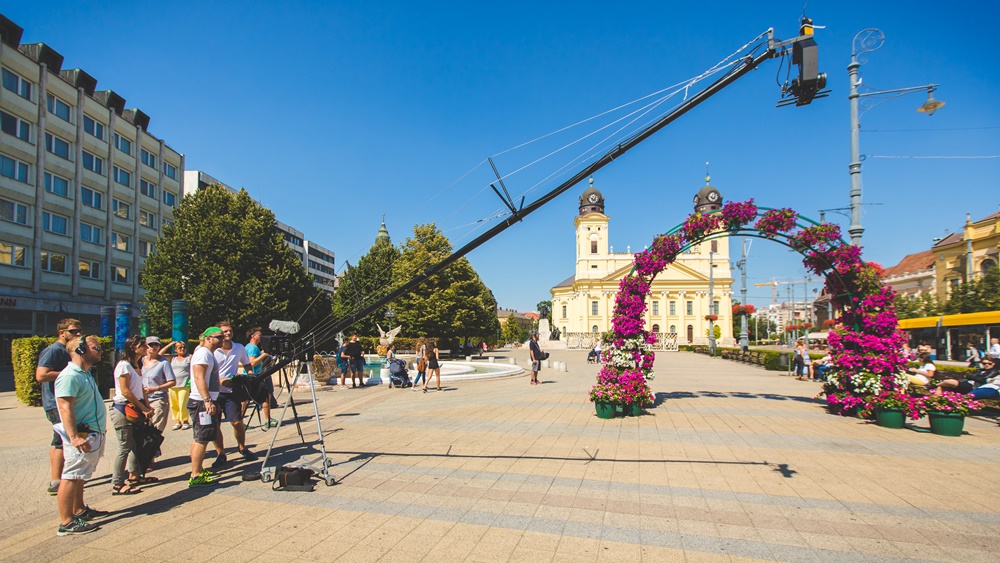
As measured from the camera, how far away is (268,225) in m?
32.3

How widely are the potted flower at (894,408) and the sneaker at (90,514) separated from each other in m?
13.1

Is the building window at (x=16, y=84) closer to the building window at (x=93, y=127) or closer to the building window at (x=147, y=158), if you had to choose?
the building window at (x=93, y=127)

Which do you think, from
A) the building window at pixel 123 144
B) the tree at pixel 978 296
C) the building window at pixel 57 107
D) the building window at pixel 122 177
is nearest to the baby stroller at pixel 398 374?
the building window at pixel 57 107

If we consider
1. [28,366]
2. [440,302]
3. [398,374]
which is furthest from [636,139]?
[440,302]

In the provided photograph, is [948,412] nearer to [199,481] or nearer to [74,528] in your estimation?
[199,481]

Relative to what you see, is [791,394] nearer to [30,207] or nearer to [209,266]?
[209,266]

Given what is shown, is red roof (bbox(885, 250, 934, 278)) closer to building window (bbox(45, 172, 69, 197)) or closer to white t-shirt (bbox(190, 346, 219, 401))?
white t-shirt (bbox(190, 346, 219, 401))

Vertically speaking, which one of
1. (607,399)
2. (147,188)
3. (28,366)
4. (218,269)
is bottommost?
(607,399)

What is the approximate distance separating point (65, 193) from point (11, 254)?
615cm

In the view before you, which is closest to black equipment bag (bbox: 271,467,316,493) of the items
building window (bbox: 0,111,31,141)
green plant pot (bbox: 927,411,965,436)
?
green plant pot (bbox: 927,411,965,436)

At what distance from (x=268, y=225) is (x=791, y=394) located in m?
29.0

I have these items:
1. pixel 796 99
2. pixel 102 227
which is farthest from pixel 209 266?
pixel 796 99

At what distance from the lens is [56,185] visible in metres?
34.7

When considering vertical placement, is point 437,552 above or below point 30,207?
below
